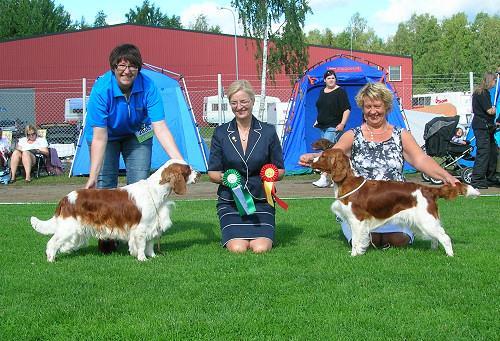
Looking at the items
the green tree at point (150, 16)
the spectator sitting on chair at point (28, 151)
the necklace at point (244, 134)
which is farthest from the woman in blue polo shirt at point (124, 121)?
the green tree at point (150, 16)

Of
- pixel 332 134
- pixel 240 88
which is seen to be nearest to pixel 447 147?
pixel 332 134

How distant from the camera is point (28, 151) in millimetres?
11906

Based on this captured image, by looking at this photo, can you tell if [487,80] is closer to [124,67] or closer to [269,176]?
[269,176]

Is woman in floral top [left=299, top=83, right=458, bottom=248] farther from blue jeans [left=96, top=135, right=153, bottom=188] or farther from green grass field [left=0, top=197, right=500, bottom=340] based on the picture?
blue jeans [left=96, top=135, right=153, bottom=188]

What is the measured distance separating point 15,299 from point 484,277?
9.19ft

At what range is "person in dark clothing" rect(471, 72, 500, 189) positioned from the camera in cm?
916

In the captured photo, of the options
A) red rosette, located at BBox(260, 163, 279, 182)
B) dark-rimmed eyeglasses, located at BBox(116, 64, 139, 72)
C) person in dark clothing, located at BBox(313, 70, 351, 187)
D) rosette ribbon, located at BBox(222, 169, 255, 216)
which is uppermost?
dark-rimmed eyeglasses, located at BBox(116, 64, 139, 72)

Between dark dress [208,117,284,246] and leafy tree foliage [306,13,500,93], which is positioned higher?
leafy tree foliage [306,13,500,93]

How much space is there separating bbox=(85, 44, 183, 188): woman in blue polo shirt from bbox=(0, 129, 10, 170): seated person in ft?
25.3

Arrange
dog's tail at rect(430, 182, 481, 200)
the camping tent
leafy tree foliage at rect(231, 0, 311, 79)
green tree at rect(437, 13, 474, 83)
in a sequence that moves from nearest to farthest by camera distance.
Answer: dog's tail at rect(430, 182, 481, 200)
the camping tent
leafy tree foliage at rect(231, 0, 311, 79)
green tree at rect(437, 13, 474, 83)

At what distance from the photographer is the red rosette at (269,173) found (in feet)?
16.6

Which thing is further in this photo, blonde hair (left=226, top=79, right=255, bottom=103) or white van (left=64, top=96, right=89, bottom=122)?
white van (left=64, top=96, right=89, bottom=122)

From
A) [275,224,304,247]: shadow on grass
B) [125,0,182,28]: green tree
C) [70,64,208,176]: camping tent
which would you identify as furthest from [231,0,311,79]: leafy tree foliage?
[125,0,182,28]: green tree

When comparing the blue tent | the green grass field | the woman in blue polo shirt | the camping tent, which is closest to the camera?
the green grass field
